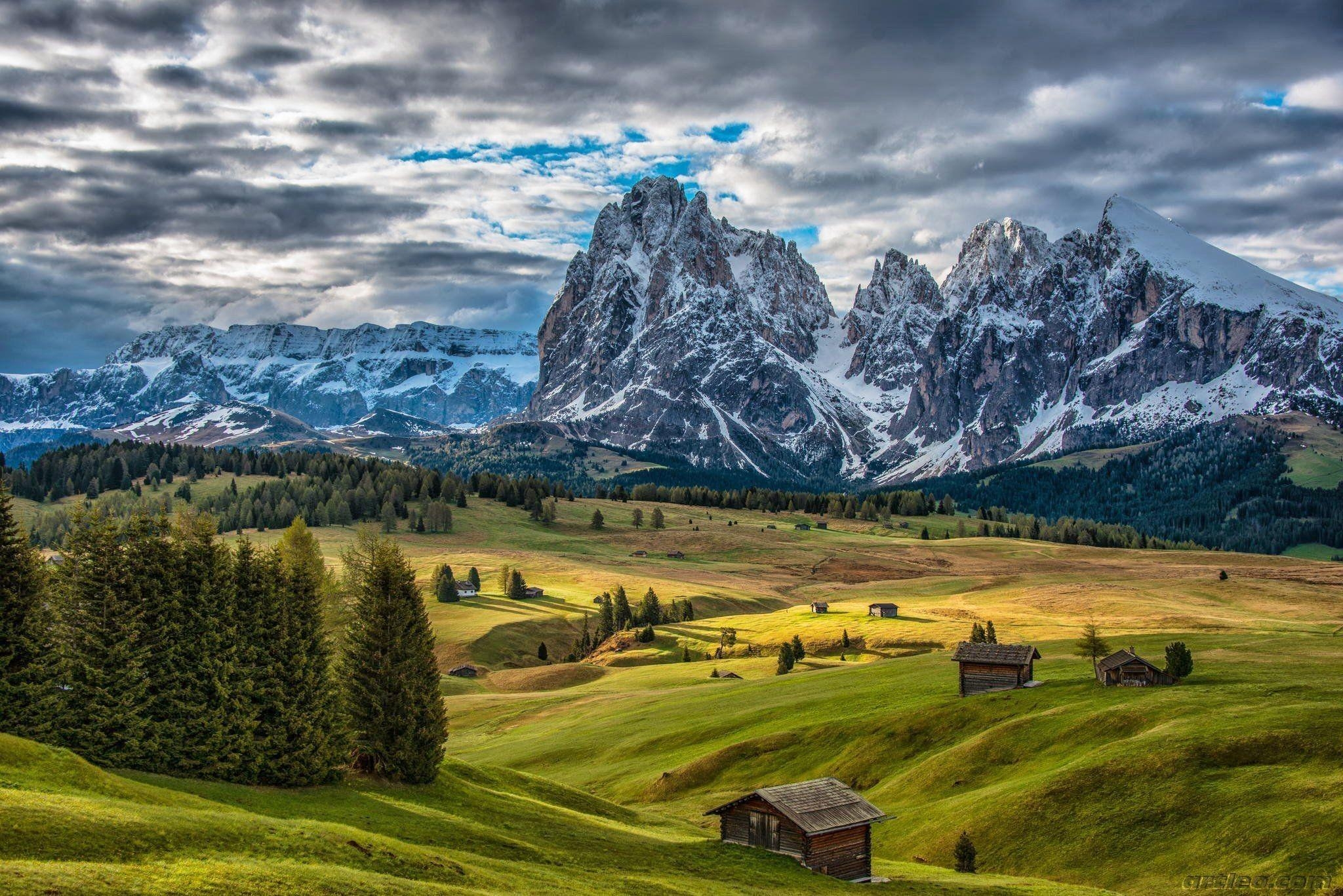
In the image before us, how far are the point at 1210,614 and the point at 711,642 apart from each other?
61.4 metres

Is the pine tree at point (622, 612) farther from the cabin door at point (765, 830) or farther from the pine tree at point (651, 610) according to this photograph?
the cabin door at point (765, 830)

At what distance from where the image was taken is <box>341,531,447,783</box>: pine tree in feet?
167

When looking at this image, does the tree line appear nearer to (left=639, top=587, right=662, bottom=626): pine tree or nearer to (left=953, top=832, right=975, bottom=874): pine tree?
(left=953, top=832, right=975, bottom=874): pine tree

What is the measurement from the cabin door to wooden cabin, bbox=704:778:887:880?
0.03m

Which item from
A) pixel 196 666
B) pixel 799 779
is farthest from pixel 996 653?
pixel 196 666

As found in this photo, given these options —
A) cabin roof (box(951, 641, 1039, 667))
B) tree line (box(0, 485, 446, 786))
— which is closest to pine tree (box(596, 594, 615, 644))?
cabin roof (box(951, 641, 1039, 667))

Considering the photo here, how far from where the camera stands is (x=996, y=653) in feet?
226

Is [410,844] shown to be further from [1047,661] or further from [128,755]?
[1047,661]

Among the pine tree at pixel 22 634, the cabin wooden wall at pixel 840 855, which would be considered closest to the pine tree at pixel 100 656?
the pine tree at pixel 22 634

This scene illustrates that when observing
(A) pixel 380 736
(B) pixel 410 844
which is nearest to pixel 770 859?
(B) pixel 410 844

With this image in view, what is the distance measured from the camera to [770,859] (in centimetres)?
4625

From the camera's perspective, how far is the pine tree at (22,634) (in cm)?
4106

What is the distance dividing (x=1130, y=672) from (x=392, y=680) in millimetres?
46494

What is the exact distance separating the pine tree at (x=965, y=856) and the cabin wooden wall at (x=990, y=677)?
78.8ft
